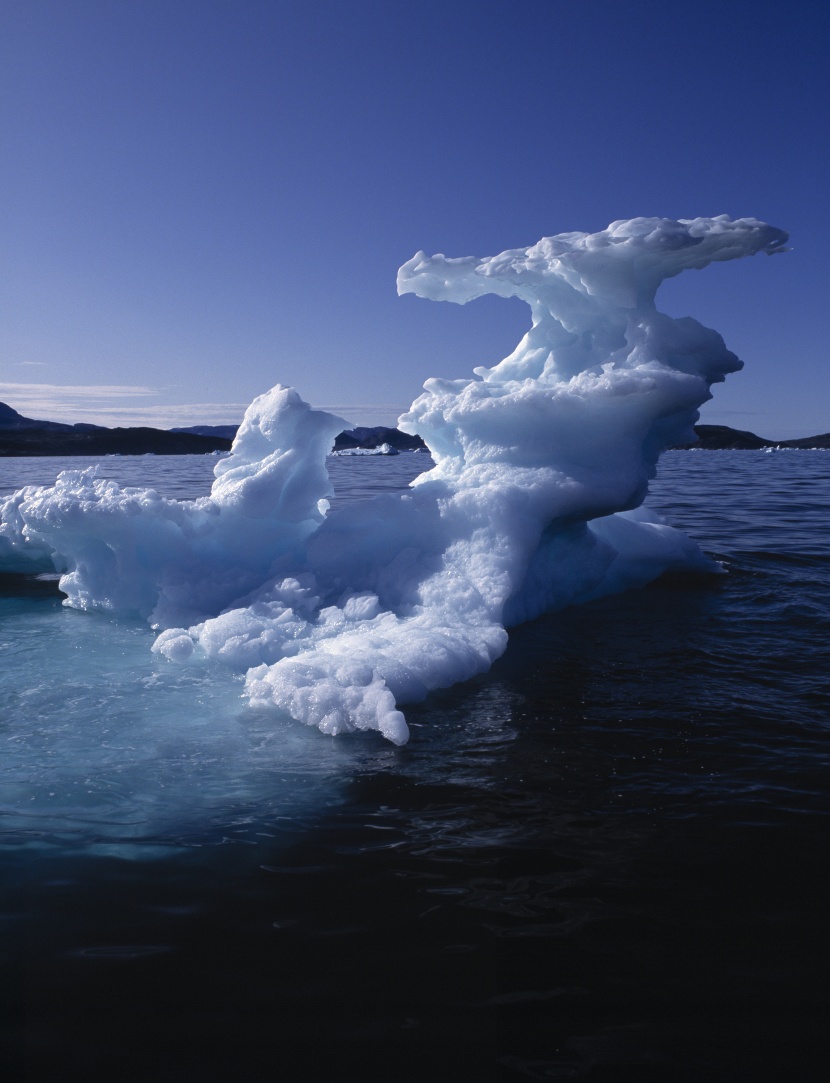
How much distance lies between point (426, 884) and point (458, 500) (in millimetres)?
5158

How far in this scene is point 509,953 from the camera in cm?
272

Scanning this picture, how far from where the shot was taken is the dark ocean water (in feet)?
7.73

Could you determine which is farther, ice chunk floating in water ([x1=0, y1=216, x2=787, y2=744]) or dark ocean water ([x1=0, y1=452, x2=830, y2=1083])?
ice chunk floating in water ([x1=0, y1=216, x2=787, y2=744])

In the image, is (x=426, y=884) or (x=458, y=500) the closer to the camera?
(x=426, y=884)

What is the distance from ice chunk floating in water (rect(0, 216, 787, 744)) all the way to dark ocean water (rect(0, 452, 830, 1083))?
5.44 feet

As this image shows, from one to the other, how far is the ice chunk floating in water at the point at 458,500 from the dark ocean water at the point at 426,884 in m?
1.66

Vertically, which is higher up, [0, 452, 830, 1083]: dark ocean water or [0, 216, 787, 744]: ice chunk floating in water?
[0, 216, 787, 744]: ice chunk floating in water

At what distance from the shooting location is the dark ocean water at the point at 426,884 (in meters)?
2.36

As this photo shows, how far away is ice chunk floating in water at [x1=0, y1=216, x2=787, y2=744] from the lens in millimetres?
7246

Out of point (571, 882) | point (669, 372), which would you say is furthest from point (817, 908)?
point (669, 372)

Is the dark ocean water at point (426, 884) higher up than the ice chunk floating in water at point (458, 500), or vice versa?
the ice chunk floating in water at point (458, 500)

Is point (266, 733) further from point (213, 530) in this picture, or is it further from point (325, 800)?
point (213, 530)

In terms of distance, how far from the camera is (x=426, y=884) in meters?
3.11

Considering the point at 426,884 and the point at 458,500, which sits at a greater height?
the point at 458,500
